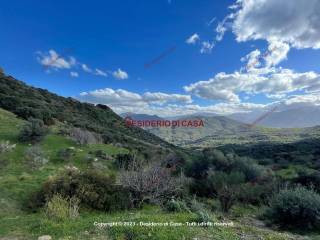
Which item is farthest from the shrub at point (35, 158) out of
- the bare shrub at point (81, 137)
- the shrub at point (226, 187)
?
the shrub at point (226, 187)

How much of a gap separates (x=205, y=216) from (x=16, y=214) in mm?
6330

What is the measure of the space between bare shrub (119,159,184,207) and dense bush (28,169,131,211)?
1.31 feet

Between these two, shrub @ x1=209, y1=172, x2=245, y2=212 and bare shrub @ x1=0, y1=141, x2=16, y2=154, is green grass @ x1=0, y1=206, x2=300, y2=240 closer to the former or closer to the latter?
shrub @ x1=209, y1=172, x2=245, y2=212

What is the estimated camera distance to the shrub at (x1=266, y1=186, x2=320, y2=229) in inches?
382

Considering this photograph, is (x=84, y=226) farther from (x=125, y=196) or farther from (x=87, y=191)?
(x=125, y=196)

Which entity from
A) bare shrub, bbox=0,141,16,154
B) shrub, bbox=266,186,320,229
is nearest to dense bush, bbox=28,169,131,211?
shrub, bbox=266,186,320,229

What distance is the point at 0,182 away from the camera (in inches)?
504

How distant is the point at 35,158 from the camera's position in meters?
18.0

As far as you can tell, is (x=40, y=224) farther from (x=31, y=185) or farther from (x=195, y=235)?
(x=31, y=185)

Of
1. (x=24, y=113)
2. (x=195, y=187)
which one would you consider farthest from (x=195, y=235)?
(x=24, y=113)

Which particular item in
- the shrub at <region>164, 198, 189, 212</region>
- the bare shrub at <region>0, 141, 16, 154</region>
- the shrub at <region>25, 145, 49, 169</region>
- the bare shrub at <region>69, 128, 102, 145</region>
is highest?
the bare shrub at <region>69, 128, 102, 145</region>

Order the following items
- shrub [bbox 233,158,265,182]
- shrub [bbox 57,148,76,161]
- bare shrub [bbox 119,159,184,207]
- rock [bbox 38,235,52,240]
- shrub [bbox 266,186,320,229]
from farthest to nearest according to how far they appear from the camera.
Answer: shrub [bbox 233,158,265,182] → shrub [bbox 57,148,76,161] → bare shrub [bbox 119,159,184,207] → shrub [bbox 266,186,320,229] → rock [bbox 38,235,52,240]

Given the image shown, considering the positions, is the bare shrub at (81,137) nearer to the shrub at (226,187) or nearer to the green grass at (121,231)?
the shrub at (226,187)

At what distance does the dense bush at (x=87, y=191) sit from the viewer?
427 inches
